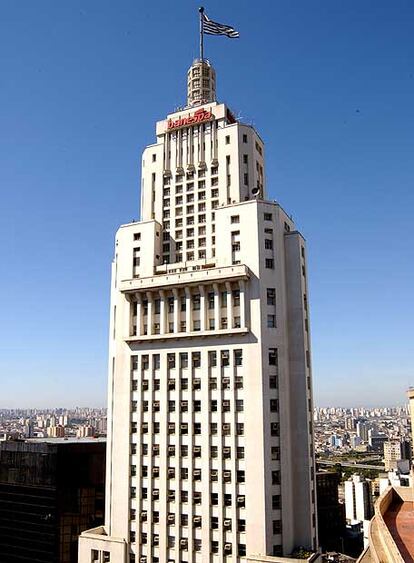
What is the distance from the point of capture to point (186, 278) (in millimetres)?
48781

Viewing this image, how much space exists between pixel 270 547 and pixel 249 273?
22949 mm

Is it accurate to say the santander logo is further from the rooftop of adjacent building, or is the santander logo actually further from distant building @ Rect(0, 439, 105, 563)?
distant building @ Rect(0, 439, 105, 563)

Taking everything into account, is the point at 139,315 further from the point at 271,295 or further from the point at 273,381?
the point at 273,381

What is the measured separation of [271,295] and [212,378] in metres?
9.32

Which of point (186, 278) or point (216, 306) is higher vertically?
point (186, 278)

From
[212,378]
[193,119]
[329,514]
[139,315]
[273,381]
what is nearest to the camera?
[273,381]

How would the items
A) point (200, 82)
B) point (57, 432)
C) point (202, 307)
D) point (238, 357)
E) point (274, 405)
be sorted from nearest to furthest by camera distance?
point (274, 405), point (238, 357), point (202, 307), point (200, 82), point (57, 432)

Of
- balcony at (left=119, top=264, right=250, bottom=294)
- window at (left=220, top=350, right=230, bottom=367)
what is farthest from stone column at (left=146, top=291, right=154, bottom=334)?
window at (left=220, top=350, right=230, bottom=367)

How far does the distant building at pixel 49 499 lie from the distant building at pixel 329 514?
43.0m

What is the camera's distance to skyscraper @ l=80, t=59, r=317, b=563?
1732 inches

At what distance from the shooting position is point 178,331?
161ft

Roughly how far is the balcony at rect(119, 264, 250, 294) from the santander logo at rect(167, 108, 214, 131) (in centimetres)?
1668

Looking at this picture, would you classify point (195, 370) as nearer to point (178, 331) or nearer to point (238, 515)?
point (178, 331)

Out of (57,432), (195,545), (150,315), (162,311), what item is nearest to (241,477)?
(195,545)
